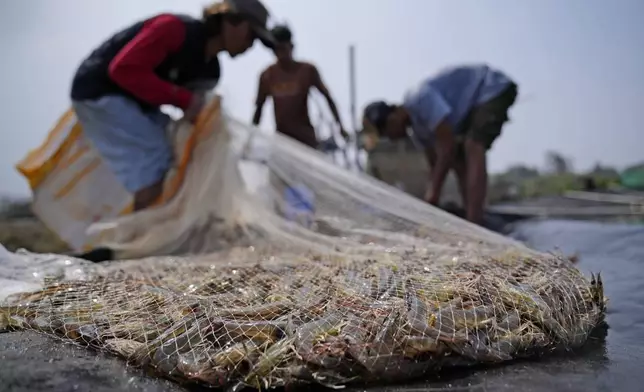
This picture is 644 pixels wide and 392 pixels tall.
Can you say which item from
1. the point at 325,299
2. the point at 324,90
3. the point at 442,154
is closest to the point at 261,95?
the point at 324,90

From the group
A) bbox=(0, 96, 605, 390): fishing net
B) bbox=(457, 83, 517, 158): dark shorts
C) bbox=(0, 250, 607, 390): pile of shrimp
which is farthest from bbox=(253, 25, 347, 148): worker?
bbox=(0, 250, 607, 390): pile of shrimp

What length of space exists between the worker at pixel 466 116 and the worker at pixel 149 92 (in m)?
0.99

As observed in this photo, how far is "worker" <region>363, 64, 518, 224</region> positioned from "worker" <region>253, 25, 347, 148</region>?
2.01ft

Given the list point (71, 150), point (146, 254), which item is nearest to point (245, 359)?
point (146, 254)

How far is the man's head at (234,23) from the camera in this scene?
2.59 meters

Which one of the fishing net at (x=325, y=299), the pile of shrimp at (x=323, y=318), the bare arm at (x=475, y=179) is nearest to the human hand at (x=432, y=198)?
the bare arm at (x=475, y=179)

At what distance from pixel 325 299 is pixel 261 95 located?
281cm

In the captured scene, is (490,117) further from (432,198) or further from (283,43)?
(283,43)

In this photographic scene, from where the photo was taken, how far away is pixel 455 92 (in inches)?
126

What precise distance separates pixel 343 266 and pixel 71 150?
161 centimetres

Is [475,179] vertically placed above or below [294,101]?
below

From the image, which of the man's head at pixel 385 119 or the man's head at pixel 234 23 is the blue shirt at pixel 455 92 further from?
the man's head at pixel 234 23

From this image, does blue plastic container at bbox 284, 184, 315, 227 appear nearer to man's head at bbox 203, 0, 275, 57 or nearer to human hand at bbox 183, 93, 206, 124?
human hand at bbox 183, 93, 206, 124

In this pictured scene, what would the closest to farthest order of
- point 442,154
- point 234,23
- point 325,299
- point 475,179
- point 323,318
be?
point 323,318 < point 325,299 < point 234,23 < point 475,179 < point 442,154
